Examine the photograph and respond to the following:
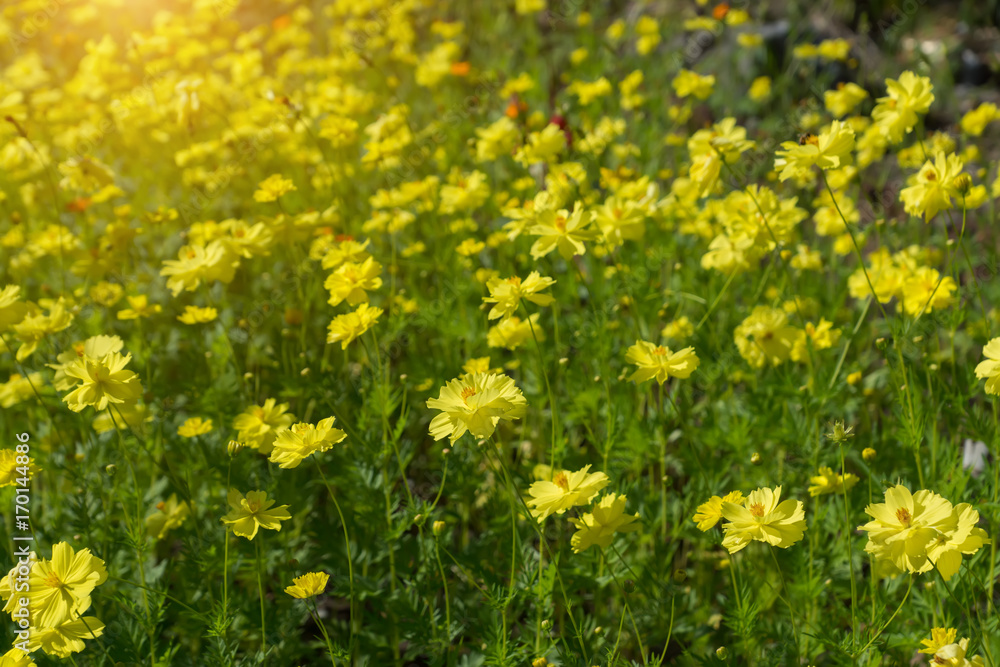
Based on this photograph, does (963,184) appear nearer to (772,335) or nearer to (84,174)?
(772,335)

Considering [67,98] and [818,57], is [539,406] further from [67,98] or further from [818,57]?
[67,98]

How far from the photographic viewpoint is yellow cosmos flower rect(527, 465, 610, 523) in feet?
4.41

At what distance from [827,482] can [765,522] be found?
518 mm

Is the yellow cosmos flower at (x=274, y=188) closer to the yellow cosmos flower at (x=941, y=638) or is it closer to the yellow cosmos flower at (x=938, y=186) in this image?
the yellow cosmos flower at (x=938, y=186)

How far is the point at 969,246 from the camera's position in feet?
10.6

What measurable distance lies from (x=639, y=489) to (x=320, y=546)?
2.85 feet

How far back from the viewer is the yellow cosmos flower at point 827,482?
163cm

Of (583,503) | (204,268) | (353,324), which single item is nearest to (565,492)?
(583,503)

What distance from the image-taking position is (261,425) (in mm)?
1805

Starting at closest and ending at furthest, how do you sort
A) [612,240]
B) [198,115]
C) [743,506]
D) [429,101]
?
[743,506]
[612,240]
[198,115]
[429,101]

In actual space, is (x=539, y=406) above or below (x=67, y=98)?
below

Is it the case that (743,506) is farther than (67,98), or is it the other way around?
(67,98)

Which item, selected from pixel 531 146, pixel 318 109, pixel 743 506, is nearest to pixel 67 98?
pixel 318 109

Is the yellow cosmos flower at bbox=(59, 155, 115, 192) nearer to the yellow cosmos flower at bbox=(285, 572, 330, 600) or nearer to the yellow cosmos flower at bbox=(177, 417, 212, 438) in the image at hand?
the yellow cosmos flower at bbox=(177, 417, 212, 438)
